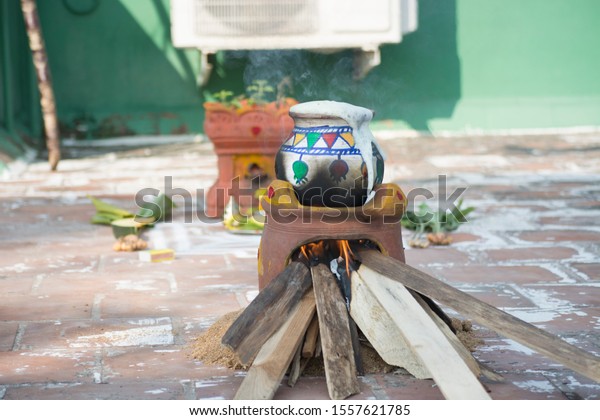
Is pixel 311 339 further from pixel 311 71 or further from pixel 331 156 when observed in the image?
pixel 311 71

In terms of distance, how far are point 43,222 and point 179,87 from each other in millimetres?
5004

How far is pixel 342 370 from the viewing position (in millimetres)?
2795

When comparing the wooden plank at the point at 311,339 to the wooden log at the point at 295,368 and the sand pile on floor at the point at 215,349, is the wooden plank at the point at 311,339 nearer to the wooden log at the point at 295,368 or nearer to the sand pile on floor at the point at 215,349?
the wooden log at the point at 295,368

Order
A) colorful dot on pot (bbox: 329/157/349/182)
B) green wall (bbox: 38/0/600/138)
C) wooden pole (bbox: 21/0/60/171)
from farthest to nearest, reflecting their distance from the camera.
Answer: green wall (bbox: 38/0/600/138), wooden pole (bbox: 21/0/60/171), colorful dot on pot (bbox: 329/157/349/182)

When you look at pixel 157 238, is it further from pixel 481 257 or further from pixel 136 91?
pixel 136 91

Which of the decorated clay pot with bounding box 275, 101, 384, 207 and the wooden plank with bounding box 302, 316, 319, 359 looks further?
the decorated clay pot with bounding box 275, 101, 384, 207

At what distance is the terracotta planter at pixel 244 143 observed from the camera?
19.2 ft

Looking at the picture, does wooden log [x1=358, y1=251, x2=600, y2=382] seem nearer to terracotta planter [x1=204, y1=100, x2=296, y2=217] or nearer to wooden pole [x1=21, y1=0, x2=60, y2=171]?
terracotta planter [x1=204, y1=100, x2=296, y2=217]

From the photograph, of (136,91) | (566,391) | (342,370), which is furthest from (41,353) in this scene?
(136,91)

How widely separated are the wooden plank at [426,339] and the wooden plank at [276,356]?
0.23 meters

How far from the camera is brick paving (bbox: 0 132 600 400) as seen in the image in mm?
2916

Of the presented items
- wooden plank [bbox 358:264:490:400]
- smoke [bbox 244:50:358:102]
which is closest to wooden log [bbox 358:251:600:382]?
wooden plank [bbox 358:264:490:400]

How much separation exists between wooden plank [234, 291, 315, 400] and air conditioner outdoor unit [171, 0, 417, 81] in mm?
6866

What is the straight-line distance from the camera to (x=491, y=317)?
112 inches
